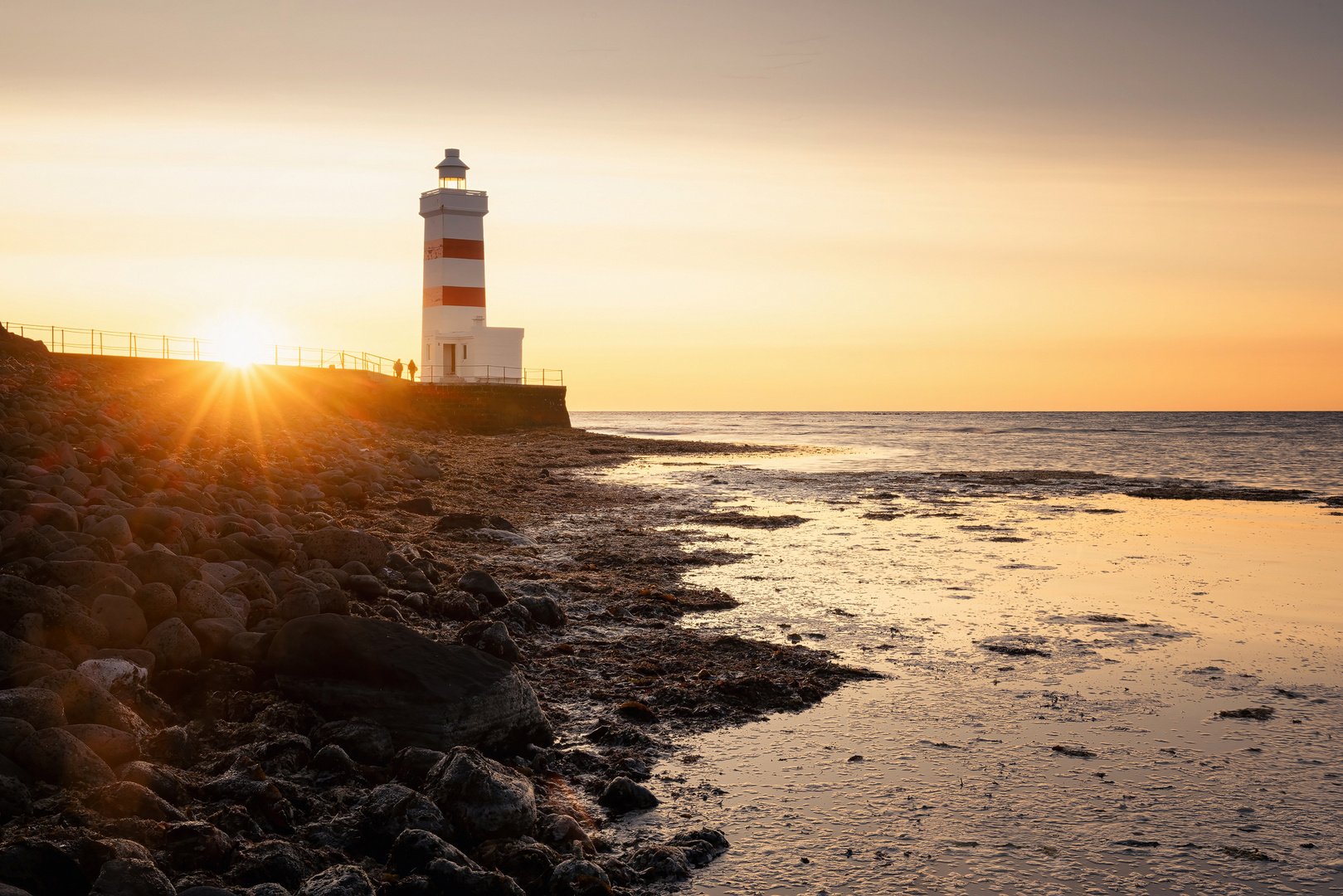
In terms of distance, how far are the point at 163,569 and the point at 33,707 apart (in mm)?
2017

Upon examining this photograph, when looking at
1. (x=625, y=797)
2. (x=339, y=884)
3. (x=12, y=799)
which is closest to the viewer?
(x=339, y=884)

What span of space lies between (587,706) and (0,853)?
3367 mm

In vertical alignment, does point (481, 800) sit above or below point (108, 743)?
below

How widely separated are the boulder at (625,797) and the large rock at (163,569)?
3.28 metres

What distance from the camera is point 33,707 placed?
4.30 metres

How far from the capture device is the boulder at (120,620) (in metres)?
5.55

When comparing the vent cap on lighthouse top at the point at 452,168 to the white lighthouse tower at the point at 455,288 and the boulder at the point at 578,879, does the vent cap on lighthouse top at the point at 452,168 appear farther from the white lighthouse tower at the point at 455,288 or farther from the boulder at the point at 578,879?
the boulder at the point at 578,879

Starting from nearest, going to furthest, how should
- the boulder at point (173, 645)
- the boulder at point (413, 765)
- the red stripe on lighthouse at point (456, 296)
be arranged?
1. the boulder at point (413, 765)
2. the boulder at point (173, 645)
3. the red stripe on lighthouse at point (456, 296)

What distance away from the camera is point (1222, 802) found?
4711mm

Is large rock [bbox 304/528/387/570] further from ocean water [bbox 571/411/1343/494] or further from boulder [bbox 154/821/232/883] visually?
ocean water [bbox 571/411/1343/494]

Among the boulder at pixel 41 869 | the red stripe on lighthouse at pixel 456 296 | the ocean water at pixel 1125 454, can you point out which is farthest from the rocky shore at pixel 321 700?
the red stripe on lighthouse at pixel 456 296

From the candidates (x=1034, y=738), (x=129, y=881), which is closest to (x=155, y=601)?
→ (x=129, y=881)

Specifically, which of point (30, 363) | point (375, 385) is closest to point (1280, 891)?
point (30, 363)

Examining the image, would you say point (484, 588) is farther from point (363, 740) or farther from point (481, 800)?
point (481, 800)
